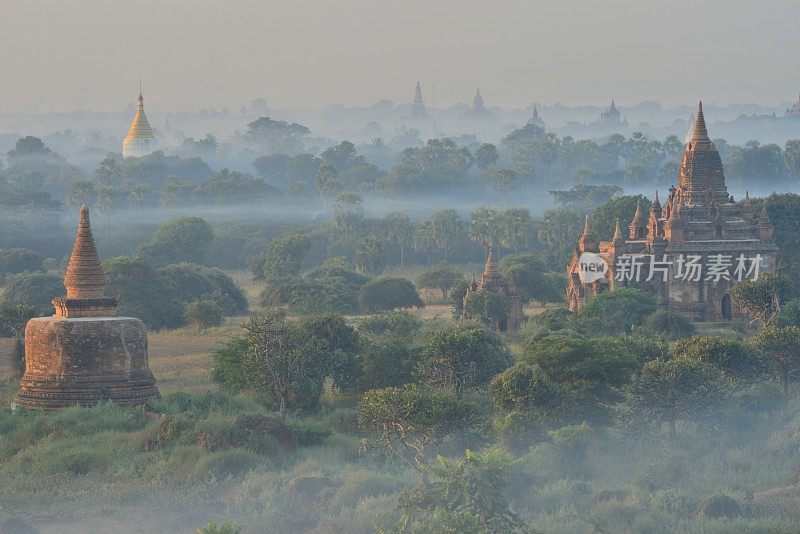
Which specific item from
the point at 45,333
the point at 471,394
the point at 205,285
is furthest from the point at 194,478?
the point at 205,285

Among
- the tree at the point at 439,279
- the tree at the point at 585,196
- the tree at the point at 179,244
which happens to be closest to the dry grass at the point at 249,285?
the tree at the point at 179,244

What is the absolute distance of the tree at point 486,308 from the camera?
223 feet

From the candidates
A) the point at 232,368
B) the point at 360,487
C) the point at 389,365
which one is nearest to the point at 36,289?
the point at 232,368

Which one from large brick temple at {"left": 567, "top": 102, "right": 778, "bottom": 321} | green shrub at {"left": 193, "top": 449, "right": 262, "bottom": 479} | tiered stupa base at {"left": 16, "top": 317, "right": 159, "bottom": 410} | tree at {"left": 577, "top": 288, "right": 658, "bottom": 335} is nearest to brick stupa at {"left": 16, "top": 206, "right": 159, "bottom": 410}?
tiered stupa base at {"left": 16, "top": 317, "right": 159, "bottom": 410}

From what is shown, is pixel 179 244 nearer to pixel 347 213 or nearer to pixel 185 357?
pixel 347 213

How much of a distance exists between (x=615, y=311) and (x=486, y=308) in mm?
5147

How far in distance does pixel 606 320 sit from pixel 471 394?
19588mm

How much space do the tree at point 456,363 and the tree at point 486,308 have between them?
67.4 feet

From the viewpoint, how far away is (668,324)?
64.2 metres

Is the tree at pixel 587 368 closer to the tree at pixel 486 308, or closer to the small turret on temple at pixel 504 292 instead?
the tree at pixel 486 308

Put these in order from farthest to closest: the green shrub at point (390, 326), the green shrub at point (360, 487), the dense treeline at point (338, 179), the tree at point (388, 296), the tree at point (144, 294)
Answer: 1. the dense treeline at point (338, 179)
2. the tree at point (388, 296)
3. the tree at point (144, 294)
4. the green shrub at point (390, 326)
5. the green shrub at point (360, 487)

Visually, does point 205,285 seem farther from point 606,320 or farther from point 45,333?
point 45,333

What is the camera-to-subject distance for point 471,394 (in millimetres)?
45500

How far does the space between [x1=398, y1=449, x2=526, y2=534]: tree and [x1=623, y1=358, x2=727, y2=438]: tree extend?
12.5m
